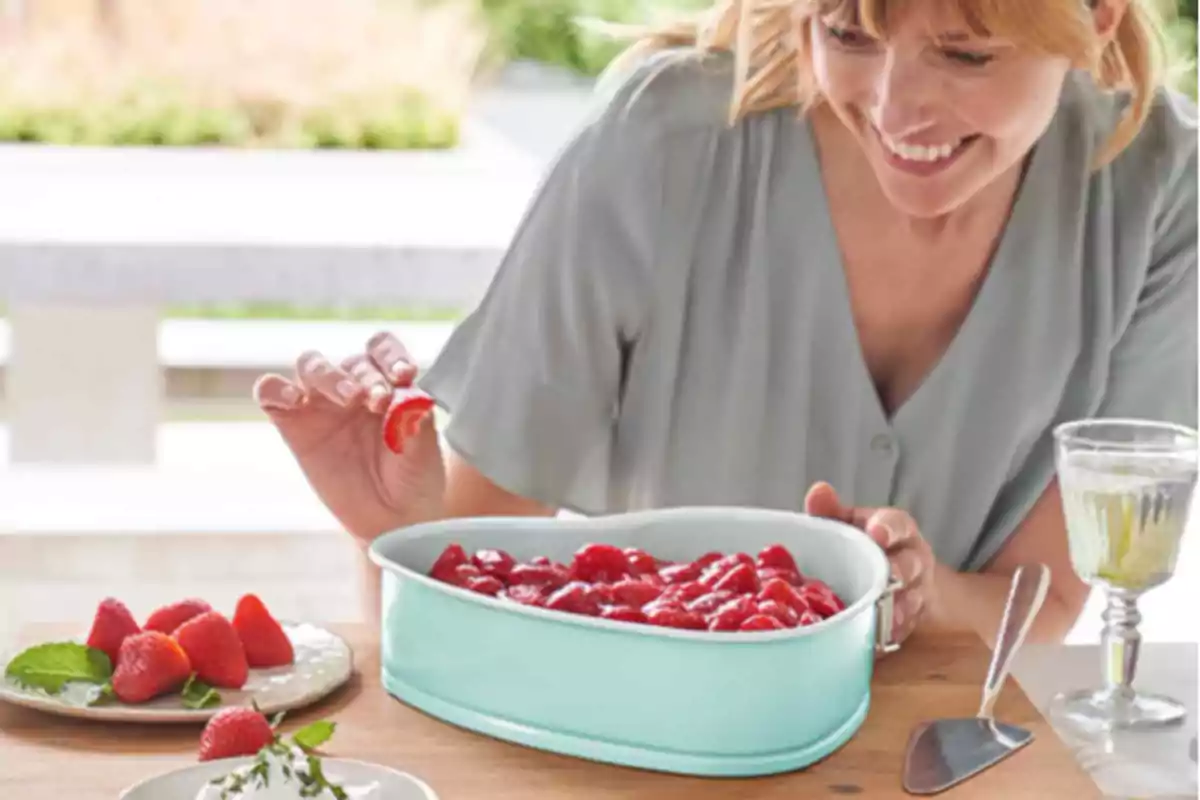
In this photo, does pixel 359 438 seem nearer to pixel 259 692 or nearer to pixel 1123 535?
pixel 259 692

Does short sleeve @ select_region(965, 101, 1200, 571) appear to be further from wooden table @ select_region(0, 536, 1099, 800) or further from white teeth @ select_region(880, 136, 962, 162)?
wooden table @ select_region(0, 536, 1099, 800)

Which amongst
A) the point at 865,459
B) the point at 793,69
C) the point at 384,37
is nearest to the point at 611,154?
the point at 793,69

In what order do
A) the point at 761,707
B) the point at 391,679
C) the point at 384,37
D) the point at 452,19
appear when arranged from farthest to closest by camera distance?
1. the point at 452,19
2. the point at 384,37
3. the point at 391,679
4. the point at 761,707

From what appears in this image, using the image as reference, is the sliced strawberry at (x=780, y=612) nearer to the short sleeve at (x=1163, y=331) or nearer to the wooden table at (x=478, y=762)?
the wooden table at (x=478, y=762)

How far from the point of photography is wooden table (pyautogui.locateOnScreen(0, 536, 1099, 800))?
1.02 meters

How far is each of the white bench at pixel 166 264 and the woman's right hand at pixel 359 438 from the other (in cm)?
225

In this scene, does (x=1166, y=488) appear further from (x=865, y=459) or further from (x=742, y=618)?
(x=865, y=459)

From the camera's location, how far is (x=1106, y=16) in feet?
4.76

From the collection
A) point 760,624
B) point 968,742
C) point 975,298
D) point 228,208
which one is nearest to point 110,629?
point 760,624

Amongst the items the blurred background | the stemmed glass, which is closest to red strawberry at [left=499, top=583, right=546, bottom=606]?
the stemmed glass

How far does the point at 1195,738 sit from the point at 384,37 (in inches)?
223

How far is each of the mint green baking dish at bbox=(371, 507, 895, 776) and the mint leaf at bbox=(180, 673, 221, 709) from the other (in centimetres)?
11

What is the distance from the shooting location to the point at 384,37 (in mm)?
6523

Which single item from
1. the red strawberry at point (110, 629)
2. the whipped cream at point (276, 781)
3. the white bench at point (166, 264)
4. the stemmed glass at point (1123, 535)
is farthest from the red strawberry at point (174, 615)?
the white bench at point (166, 264)
